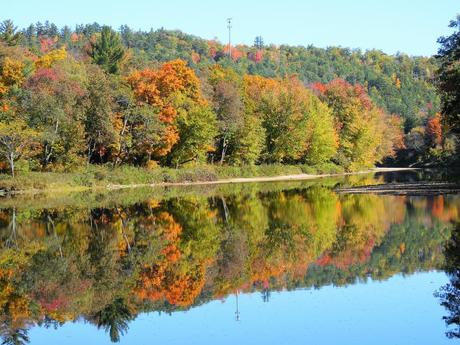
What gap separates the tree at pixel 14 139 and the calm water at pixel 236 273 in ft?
63.9

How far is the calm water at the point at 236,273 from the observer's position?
15461 millimetres

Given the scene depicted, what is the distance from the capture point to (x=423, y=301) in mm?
17656

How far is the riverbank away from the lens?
59.4m

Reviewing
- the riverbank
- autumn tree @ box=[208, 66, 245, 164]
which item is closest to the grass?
the riverbank

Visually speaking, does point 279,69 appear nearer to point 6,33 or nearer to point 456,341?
point 6,33

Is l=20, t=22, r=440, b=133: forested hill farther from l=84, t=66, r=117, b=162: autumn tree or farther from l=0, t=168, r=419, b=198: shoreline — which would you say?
l=84, t=66, r=117, b=162: autumn tree

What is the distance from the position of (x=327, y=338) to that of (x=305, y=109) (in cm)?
7809

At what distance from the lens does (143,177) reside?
229 feet

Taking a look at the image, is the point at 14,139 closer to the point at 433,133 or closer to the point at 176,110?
the point at 176,110

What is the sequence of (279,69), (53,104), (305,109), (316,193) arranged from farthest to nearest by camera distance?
(279,69) → (305,109) → (53,104) → (316,193)

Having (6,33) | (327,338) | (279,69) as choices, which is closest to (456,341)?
(327,338)

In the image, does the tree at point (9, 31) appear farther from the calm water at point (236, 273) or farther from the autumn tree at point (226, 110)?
the calm water at point (236, 273)

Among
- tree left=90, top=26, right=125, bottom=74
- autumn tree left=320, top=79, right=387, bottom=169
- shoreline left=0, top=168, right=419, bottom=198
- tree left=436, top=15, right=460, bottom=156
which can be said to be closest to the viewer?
tree left=436, top=15, right=460, bottom=156

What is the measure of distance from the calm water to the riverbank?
63.1ft
